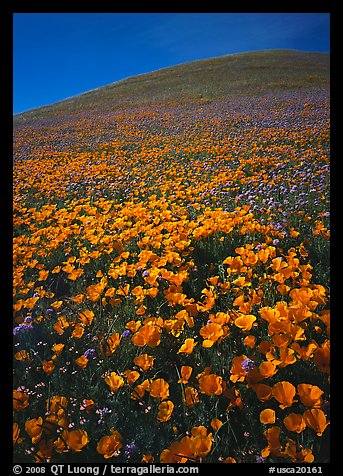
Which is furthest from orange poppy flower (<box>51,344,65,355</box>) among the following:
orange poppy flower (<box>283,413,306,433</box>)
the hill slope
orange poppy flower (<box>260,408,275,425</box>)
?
the hill slope

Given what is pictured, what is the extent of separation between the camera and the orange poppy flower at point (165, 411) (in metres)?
1.77

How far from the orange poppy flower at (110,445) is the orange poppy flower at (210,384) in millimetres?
517

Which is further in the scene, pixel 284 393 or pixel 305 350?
pixel 305 350

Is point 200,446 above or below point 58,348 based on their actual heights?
below

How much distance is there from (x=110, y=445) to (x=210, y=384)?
2.05ft

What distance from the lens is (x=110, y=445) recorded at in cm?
166

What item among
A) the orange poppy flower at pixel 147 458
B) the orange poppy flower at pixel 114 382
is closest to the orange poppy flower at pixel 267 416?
the orange poppy flower at pixel 147 458

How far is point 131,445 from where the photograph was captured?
67.0 inches

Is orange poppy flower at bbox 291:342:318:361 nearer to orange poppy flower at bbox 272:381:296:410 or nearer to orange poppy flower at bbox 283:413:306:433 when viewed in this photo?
orange poppy flower at bbox 272:381:296:410

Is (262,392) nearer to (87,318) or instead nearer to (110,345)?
(110,345)

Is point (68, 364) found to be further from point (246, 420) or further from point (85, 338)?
point (246, 420)

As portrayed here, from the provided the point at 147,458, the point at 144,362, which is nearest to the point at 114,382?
the point at 144,362
